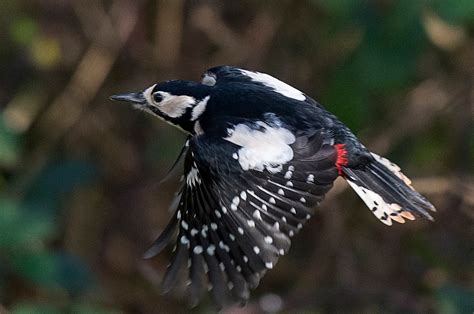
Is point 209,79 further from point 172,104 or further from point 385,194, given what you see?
point 385,194

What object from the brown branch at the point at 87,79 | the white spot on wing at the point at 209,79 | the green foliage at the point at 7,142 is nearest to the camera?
the white spot on wing at the point at 209,79

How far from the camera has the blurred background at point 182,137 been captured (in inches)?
203

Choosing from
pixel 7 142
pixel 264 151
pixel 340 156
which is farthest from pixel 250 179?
pixel 7 142

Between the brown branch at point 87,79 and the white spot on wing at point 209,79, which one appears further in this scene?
the brown branch at point 87,79

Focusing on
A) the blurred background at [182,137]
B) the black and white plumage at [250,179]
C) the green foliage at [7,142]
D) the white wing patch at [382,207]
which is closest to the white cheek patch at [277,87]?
the black and white plumage at [250,179]

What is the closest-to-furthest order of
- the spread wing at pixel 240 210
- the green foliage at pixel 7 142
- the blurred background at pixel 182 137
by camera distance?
the spread wing at pixel 240 210 < the green foliage at pixel 7 142 < the blurred background at pixel 182 137

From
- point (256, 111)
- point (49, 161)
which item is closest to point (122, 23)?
point (49, 161)

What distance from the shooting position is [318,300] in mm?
5219

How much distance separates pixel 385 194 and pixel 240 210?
50 centimetres

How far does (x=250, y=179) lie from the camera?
3.27 metres

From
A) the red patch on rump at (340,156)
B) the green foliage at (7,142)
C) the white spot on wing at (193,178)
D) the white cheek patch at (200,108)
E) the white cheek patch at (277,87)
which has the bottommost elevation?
the green foliage at (7,142)

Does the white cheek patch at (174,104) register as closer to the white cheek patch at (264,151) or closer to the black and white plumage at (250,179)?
the black and white plumage at (250,179)

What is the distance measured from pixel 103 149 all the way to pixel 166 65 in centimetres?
53

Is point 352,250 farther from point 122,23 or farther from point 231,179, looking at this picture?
point 231,179
